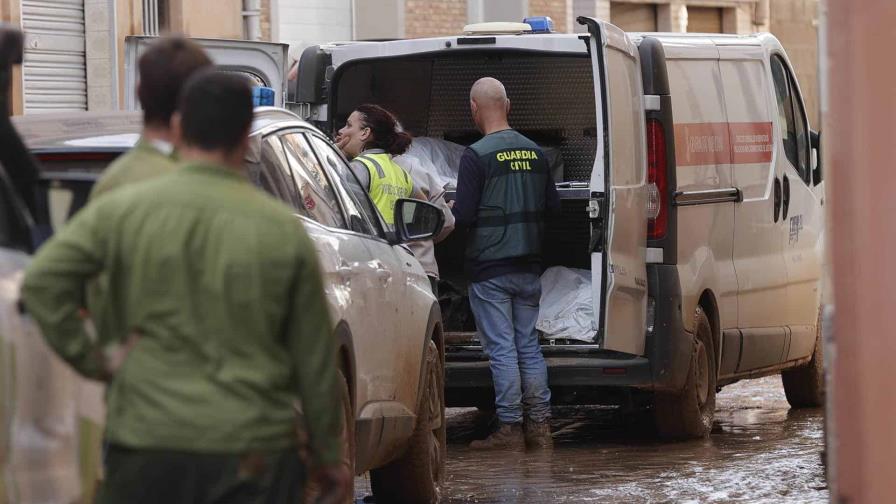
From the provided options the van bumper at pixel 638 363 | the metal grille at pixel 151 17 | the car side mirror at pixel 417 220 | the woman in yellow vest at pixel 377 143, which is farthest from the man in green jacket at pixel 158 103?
the metal grille at pixel 151 17

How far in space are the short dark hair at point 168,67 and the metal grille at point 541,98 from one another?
23.6 ft

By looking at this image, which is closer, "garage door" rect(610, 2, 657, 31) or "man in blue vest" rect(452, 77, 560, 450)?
"man in blue vest" rect(452, 77, 560, 450)

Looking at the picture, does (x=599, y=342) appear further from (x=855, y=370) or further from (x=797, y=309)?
(x=855, y=370)

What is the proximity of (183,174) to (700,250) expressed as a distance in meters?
6.59

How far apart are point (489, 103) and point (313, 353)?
6.33 metres

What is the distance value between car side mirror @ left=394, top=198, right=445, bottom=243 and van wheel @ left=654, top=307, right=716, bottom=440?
2.42 m

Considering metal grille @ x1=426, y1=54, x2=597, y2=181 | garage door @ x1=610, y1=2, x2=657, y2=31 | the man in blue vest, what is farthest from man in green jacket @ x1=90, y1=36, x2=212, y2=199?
garage door @ x1=610, y1=2, x2=657, y2=31

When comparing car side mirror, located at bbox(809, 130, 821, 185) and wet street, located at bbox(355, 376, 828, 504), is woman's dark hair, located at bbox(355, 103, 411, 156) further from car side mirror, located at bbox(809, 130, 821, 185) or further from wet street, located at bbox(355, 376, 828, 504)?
car side mirror, located at bbox(809, 130, 821, 185)

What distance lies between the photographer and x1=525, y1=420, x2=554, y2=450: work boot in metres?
10.5

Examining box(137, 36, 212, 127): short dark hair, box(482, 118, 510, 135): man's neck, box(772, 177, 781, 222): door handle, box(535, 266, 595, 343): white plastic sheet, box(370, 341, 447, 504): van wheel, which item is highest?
box(137, 36, 212, 127): short dark hair

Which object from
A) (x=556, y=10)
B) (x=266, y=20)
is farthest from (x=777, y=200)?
(x=556, y=10)

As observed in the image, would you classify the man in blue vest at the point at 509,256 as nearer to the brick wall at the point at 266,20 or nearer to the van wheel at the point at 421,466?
the van wheel at the point at 421,466

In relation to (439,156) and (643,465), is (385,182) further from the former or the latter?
(643,465)

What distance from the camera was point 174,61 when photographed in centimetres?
477
